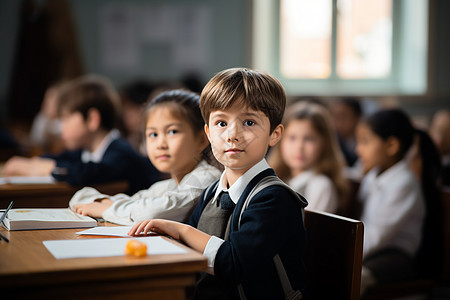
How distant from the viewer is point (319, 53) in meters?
6.57

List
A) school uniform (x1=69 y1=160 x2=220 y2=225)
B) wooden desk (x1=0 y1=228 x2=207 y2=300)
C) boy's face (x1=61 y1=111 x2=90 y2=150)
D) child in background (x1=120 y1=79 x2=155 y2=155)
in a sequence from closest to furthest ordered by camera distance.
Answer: wooden desk (x1=0 y1=228 x2=207 y2=300) → school uniform (x1=69 y1=160 x2=220 y2=225) → boy's face (x1=61 y1=111 x2=90 y2=150) → child in background (x1=120 y1=79 x2=155 y2=155)

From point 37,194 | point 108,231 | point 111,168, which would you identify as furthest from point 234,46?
point 108,231

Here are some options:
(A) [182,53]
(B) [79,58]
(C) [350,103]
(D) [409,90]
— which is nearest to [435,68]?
(D) [409,90]

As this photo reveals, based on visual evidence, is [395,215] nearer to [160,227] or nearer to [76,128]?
[160,227]

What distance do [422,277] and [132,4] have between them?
186 inches

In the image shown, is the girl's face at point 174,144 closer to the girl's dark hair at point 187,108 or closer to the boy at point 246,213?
the girl's dark hair at point 187,108

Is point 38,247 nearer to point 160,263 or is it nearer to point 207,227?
point 160,263

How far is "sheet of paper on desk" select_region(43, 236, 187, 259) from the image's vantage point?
995mm

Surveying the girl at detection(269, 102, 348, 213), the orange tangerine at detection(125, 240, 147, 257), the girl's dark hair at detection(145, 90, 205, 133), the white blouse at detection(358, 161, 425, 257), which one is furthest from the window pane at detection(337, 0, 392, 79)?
the orange tangerine at detection(125, 240, 147, 257)

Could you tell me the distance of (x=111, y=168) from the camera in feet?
7.84

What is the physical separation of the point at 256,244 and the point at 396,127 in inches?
62.4

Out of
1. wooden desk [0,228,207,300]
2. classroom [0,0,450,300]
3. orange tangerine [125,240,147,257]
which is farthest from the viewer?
classroom [0,0,450,300]

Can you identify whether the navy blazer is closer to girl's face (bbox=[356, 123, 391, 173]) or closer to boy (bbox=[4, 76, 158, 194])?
boy (bbox=[4, 76, 158, 194])

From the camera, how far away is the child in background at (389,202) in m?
2.16
